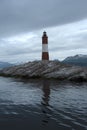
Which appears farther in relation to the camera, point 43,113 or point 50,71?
point 50,71

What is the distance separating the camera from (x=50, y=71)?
5700 centimetres

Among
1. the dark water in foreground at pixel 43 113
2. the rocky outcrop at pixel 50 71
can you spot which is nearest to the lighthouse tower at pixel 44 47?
the rocky outcrop at pixel 50 71

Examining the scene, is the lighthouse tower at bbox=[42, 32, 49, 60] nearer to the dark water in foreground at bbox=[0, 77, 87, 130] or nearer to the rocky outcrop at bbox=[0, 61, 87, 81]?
the rocky outcrop at bbox=[0, 61, 87, 81]

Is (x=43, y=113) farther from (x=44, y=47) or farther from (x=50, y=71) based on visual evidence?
(x=44, y=47)

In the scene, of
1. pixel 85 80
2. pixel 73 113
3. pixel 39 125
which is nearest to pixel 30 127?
pixel 39 125

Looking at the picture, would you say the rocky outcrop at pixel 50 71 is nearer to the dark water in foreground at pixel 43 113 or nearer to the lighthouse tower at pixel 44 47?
the lighthouse tower at pixel 44 47

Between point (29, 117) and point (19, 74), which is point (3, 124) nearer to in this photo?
point (29, 117)

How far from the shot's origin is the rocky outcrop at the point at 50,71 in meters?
51.4

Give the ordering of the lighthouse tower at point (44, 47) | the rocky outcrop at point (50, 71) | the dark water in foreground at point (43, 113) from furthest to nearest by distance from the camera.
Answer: the lighthouse tower at point (44, 47)
the rocky outcrop at point (50, 71)
the dark water in foreground at point (43, 113)

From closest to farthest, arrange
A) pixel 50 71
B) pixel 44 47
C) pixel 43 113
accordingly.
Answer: pixel 43 113 → pixel 50 71 → pixel 44 47

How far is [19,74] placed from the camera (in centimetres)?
6250

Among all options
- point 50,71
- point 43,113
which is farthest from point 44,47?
point 43,113

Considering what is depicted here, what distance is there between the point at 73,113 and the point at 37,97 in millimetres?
8466

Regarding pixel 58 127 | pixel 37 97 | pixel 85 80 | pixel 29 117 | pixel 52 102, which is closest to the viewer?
pixel 58 127
